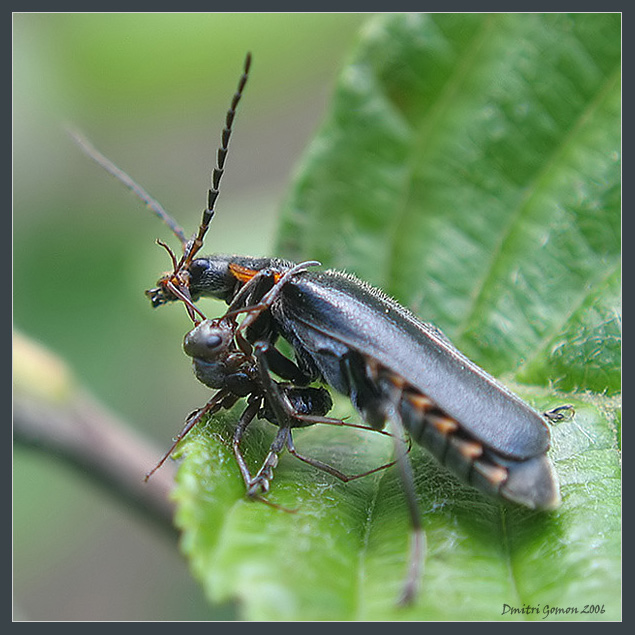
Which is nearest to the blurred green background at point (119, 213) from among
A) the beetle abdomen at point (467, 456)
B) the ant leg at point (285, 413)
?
the ant leg at point (285, 413)

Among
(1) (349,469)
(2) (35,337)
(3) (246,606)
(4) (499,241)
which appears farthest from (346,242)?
(2) (35,337)

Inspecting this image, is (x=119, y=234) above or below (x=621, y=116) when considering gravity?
above

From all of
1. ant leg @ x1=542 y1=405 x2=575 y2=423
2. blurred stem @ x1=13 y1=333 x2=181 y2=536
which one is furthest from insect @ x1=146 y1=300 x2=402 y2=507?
ant leg @ x1=542 y1=405 x2=575 y2=423

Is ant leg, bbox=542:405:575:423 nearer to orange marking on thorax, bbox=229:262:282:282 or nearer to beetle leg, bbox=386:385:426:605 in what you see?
beetle leg, bbox=386:385:426:605

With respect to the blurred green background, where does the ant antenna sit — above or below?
below

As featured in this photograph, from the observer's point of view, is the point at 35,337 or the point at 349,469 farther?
the point at 35,337

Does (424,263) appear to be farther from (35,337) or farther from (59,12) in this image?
(35,337)

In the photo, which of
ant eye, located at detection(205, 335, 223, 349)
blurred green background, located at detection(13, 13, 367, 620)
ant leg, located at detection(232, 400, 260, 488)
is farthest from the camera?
blurred green background, located at detection(13, 13, 367, 620)
